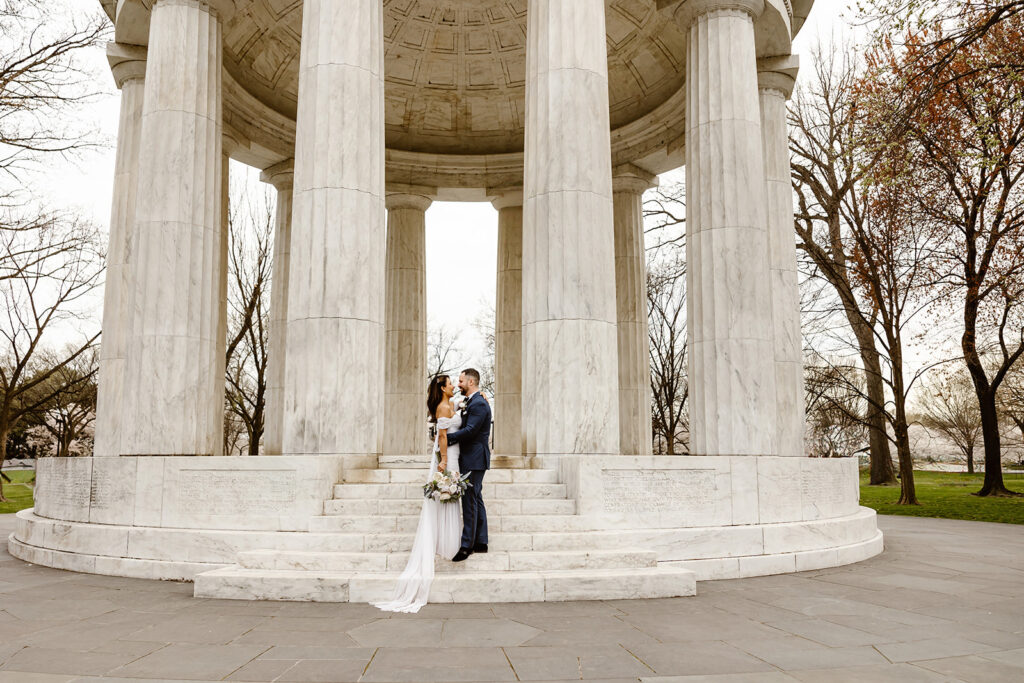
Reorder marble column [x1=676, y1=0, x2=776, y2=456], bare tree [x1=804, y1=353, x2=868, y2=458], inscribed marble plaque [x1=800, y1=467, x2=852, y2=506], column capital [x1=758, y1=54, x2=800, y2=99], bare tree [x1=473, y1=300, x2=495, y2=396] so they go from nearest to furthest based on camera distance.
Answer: inscribed marble plaque [x1=800, y1=467, x2=852, y2=506] → marble column [x1=676, y1=0, x2=776, y2=456] → column capital [x1=758, y1=54, x2=800, y2=99] → bare tree [x1=804, y1=353, x2=868, y2=458] → bare tree [x1=473, y1=300, x2=495, y2=396]

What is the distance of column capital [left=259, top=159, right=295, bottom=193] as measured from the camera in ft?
108

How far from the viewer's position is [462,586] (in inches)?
508

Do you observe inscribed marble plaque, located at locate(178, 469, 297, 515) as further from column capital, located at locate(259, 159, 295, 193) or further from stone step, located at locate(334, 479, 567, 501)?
column capital, located at locate(259, 159, 295, 193)

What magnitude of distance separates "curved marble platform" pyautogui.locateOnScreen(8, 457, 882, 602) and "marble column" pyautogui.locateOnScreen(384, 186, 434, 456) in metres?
16.4

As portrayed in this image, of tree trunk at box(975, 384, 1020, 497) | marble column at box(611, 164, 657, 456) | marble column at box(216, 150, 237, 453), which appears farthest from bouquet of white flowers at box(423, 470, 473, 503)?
tree trunk at box(975, 384, 1020, 497)

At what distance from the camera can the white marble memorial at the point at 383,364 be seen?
15.3m

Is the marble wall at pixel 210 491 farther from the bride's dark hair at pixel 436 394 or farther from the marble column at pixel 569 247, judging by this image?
the marble column at pixel 569 247

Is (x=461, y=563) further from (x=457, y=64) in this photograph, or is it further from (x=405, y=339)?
(x=457, y=64)

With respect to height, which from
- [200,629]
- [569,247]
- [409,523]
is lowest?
[200,629]

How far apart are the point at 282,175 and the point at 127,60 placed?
8315 millimetres

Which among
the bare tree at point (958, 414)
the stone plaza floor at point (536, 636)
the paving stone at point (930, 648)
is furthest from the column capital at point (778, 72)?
the bare tree at point (958, 414)

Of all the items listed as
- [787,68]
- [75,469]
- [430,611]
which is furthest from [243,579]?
[787,68]

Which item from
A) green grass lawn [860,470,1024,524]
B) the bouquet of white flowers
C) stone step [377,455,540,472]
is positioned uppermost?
stone step [377,455,540,472]

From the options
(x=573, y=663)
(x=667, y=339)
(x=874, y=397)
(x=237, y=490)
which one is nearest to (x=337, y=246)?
(x=237, y=490)
